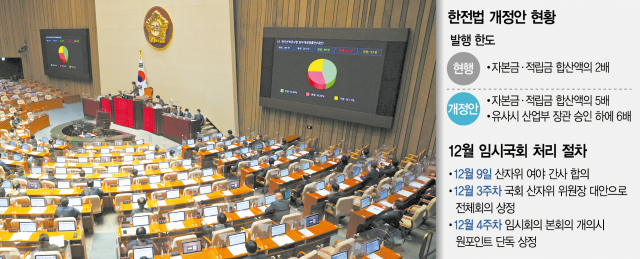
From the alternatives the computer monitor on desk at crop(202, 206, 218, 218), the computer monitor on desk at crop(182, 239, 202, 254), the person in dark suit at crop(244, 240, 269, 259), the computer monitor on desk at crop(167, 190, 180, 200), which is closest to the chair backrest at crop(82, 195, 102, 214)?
the computer monitor on desk at crop(167, 190, 180, 200)

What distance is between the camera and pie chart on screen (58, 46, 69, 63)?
77.6ft

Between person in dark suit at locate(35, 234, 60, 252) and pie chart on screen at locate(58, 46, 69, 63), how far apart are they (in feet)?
71.4

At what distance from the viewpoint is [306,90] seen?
13992mm

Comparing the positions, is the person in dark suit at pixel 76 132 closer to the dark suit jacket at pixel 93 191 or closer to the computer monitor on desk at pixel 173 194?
the dark suit jacket at pixel 93 191

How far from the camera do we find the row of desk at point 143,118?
15445mm

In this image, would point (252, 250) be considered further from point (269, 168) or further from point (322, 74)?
point (322, 74)

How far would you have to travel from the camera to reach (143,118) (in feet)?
56.2

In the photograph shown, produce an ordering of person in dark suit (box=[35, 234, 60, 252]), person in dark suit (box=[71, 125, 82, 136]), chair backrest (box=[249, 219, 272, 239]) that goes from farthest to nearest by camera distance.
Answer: person in dark suit (box=[71, 125, 82, 136]), chair backrest (box=[249, 219, 272, 239]), person in dark suit (box=[35, 234, 60, 252])

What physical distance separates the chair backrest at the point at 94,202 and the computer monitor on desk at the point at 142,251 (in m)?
3.09

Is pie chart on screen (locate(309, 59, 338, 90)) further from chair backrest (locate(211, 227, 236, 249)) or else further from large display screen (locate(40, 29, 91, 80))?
large display screen (locate(40, 29, 91, 80))

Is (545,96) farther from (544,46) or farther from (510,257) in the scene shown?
(510,257)

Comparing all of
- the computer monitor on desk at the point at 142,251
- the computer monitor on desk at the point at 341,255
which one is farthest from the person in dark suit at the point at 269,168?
the computer monitor on desk at the point at 341,255

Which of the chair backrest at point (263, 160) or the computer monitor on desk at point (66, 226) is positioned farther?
the chair backrest at point (263, 160)

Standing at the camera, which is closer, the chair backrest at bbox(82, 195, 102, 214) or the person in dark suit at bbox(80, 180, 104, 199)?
the chair backrest at bbox(82, 195, 102, 214)
